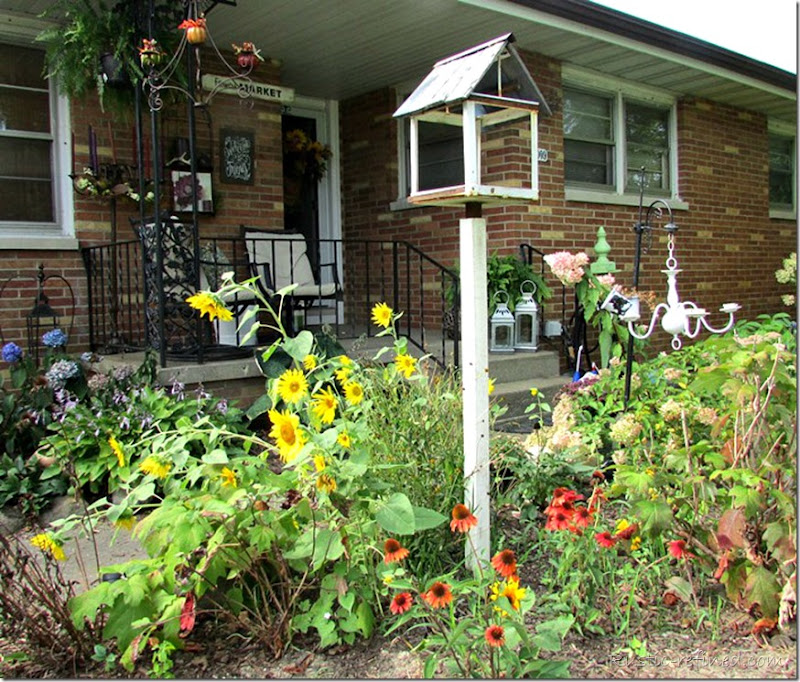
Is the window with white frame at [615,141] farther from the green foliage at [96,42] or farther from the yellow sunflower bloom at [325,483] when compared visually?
the yellow sunflower bloom at [325,483]

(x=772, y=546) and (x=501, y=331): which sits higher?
(x=501, y=331)

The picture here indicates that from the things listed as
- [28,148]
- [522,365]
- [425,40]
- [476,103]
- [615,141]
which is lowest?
[522,365]

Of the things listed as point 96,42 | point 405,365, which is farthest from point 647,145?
point 405,365

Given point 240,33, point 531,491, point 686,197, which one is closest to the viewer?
point 531,491

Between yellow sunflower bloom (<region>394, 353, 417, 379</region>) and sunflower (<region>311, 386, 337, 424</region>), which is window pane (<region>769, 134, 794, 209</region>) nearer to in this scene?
yellow sunflower bloom (<region>394, 353, 417, 379</region>)

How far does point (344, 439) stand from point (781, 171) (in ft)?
32.9

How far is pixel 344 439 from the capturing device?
226cm

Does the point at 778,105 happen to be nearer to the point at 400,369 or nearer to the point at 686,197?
the point at 686,197

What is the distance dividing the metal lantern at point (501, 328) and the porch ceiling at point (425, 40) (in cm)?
210

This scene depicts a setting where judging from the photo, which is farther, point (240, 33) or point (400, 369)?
point (240, 33)

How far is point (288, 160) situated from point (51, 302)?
2821 mm

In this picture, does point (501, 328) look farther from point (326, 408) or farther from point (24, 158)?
point (326, 408)

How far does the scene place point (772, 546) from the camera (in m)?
2.12

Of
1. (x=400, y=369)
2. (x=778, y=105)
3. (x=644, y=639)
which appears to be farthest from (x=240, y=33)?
(x=778, y=105)
